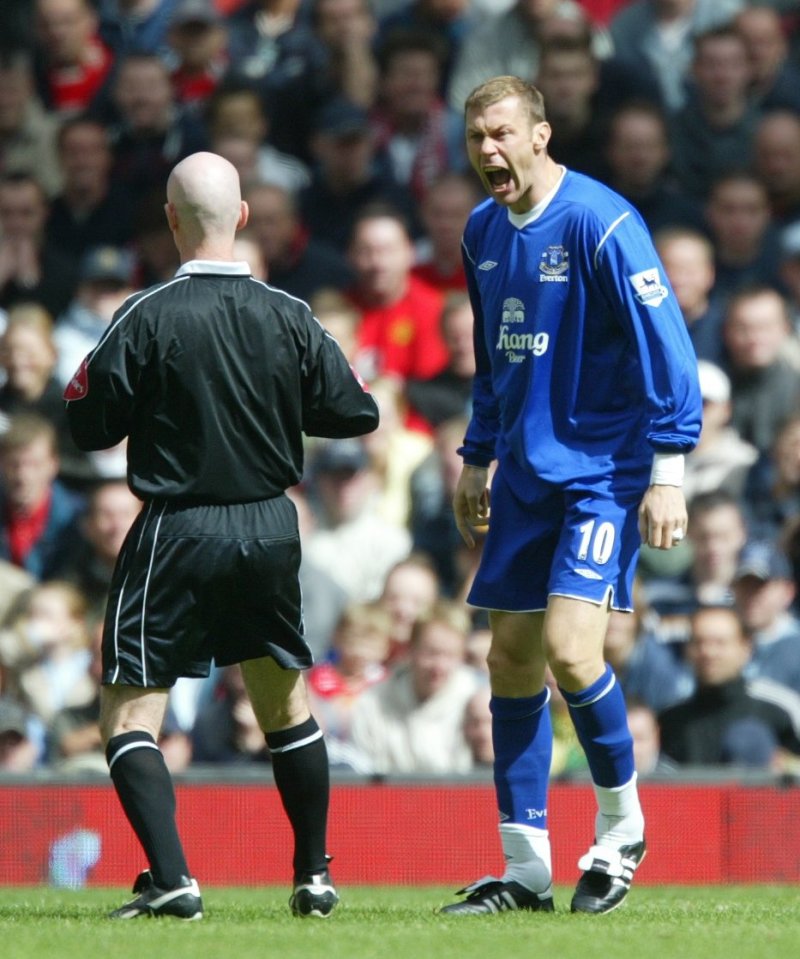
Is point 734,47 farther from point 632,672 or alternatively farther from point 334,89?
point 632,672

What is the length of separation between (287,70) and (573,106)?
1.92 m

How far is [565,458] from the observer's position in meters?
5.61

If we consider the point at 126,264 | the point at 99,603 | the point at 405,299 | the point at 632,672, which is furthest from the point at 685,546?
the point at 126,264

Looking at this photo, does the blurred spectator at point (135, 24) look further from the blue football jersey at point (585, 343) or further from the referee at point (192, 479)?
the referee at point (192, 479)

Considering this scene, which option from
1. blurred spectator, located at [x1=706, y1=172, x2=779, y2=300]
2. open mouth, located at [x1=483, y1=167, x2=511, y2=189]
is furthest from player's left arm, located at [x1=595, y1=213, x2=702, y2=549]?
blurred spectator, located at [x1=706, y1=172, x2=779, y2=300]

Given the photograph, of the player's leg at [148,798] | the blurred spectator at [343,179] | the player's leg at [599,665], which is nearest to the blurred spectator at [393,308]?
the blurred spectator at [343,179]

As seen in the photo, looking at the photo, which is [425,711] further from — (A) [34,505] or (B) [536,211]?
(B) [536,211]

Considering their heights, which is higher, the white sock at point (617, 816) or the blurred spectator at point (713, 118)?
the blurred spectator at point (713, 118)

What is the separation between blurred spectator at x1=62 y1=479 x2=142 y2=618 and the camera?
10008mm

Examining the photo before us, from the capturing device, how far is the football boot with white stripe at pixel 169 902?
17.0 feet

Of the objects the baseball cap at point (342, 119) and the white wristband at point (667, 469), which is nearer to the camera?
the white wristband at point (667, 469)

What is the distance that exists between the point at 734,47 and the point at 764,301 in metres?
1.85

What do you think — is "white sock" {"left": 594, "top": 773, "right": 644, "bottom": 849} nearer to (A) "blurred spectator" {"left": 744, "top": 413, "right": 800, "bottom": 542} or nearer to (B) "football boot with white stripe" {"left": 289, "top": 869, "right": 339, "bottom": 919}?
(B) "football boot with white stripe" {"left": 289, "top": 869, "right": 339, "bottom": 919}

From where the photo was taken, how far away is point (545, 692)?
229 inches
